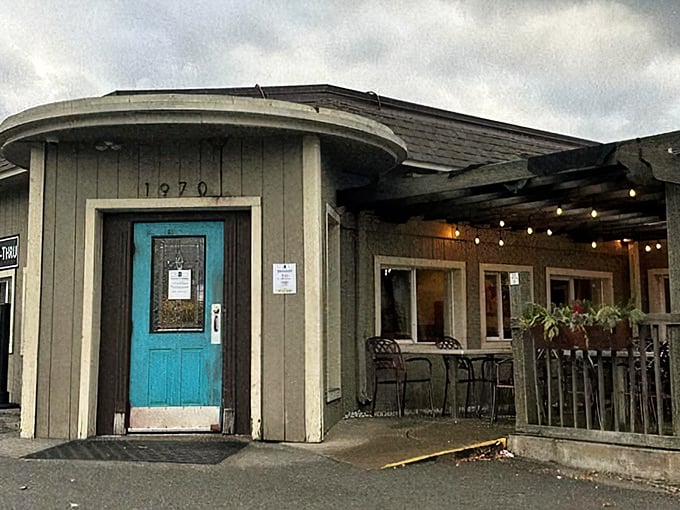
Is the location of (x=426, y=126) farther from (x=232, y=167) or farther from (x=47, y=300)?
(x=47, y=300)

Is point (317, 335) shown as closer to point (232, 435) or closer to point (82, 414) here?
point (232, 435)

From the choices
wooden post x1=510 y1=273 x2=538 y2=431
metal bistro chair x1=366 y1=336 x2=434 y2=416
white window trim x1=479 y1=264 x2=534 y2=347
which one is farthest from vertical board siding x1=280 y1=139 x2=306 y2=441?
white window trim x1=479 y1=264 x2=534 y2=347

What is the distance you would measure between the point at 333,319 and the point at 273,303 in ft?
3.75

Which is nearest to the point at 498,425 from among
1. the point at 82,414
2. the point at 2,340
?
the point at 82,414

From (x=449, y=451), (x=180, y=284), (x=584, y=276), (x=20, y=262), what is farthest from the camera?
(x=584, y=276)

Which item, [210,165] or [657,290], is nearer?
[210,165]

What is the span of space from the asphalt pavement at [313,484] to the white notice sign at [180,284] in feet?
5.07

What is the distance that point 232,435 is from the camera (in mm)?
6672

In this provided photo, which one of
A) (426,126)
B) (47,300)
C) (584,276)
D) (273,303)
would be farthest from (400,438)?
(584,276)

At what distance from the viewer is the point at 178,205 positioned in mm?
6738

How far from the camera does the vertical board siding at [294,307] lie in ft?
21.4

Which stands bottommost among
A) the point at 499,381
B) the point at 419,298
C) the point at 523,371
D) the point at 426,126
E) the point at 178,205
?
the point at 499,381

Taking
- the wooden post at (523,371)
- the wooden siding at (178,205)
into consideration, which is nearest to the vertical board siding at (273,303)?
the wooden siding at (178,205)

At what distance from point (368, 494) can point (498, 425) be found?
3.05m
